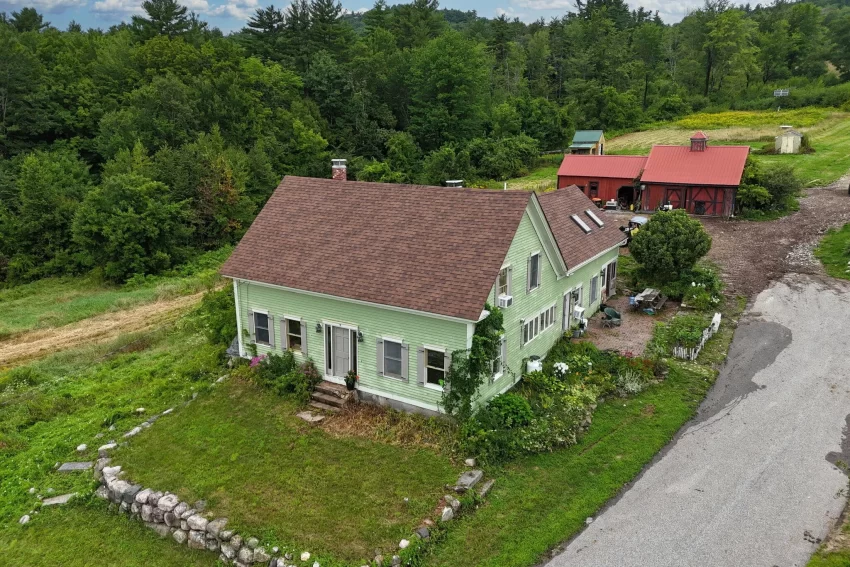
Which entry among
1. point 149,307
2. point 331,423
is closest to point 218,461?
point 331,423

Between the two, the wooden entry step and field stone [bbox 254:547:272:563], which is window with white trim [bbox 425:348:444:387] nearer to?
the wooden entry step

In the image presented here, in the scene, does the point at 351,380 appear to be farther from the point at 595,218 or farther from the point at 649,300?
the point at 649,300

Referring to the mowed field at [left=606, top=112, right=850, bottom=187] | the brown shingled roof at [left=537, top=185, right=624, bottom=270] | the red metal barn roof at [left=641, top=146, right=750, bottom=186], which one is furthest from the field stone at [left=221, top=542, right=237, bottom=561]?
the mowed field at [left=606, top=112, right=850, bottom=187]

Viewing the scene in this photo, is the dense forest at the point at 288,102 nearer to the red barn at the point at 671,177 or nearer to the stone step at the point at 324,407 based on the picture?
the red barn at the point at 671,177

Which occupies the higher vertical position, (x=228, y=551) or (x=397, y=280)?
(x=397, y=280)

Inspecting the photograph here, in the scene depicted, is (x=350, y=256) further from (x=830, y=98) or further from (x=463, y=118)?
(x=830, y=98)

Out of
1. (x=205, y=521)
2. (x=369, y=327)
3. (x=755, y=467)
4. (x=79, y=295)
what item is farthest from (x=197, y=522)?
(x=79, y=295)
